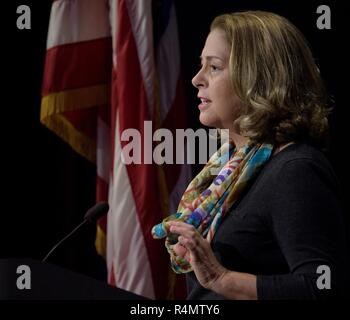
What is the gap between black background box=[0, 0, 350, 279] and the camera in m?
2.40

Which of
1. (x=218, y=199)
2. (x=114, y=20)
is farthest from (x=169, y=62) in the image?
(x=218, y=199)

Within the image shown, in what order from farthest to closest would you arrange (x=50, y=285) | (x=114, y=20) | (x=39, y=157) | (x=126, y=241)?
(x=39, y=157)
(x=114, y=20)
(x=126, y=241)
(x=50, y=285)

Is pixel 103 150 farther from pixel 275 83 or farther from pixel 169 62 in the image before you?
pixel 275 83

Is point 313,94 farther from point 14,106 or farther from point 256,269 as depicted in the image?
point 14,106

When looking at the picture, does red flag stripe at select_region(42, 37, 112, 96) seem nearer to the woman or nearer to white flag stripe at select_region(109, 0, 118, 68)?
white flag stripe at select_region(109, 0, 118, 68)

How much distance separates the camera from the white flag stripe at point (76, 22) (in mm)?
2316

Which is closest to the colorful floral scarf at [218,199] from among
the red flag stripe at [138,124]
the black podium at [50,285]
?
the black podium at [50,285]

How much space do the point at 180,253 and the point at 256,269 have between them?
0.15 metres

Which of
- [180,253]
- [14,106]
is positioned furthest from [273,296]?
[14,106]

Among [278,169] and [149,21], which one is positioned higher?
[149,21]

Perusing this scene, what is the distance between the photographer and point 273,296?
1.07m

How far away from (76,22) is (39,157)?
61cm

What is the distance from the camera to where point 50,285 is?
39.9 inches

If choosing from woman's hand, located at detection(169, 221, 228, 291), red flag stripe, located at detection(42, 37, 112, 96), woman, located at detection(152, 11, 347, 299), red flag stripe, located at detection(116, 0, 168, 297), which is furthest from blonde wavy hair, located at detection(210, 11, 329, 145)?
red flag stripe, located at detection(42, 37, 112, 96)
